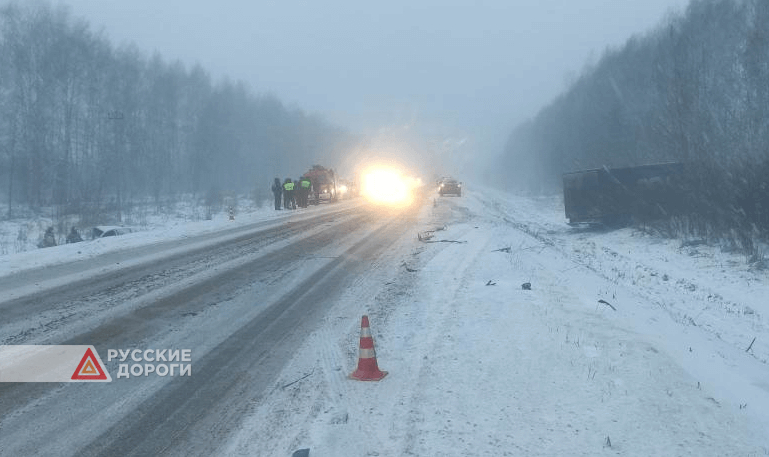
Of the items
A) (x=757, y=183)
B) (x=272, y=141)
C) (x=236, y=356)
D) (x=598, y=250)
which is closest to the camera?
(x=236, y=356)

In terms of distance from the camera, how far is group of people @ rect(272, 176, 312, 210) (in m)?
30.4

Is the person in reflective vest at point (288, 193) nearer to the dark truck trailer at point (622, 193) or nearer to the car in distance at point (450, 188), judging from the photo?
the dark truck trailer at point (622, 193)

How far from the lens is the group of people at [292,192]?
30.4 metres

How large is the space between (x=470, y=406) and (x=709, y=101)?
46073 mm

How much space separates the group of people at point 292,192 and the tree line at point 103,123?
8723 millimetres

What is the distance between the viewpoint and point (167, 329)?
22.8 feet

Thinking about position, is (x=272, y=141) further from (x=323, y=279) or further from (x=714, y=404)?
(x=714, y=404)

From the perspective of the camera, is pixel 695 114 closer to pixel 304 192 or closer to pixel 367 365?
pixel 304 192

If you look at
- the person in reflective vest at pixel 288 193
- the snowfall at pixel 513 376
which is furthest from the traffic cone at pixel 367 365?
the person in reflective vest at pixel 288 193

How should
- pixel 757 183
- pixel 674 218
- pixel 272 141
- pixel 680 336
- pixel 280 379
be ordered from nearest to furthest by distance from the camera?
pixel 280 379 → pixel 680 336 → pixel 757 183 → pixel 674 218 → pixel 272 141

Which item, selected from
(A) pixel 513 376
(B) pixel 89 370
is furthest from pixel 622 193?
(B) pixel 89 370

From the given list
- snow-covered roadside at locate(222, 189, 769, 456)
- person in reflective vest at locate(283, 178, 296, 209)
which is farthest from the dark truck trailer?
person in reflective vest at locate(283, 178, 296, 209)

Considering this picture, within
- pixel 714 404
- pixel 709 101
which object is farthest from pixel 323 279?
pixel 709 101

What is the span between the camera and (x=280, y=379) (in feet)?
17.7
